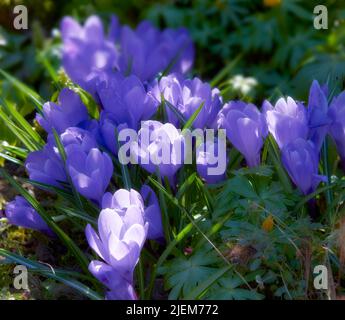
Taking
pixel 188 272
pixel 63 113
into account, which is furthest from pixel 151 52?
pixel 188 272

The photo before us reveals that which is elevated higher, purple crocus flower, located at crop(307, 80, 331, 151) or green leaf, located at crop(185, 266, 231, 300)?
purple crocus flower, located at crop(307, 80, 331, 151)

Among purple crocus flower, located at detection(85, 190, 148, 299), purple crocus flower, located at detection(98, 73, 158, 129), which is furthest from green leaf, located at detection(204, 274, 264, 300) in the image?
purple crocus flower, located at detection(98, 73, 158, 129)

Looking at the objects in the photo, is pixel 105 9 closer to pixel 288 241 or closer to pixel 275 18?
pixel 275 18

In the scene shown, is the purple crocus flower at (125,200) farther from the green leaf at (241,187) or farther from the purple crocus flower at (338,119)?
the purple crocus flower at (338,119)

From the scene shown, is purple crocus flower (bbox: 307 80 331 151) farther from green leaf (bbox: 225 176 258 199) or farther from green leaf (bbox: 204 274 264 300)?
green leaf (bbox: 204 274 264 300)

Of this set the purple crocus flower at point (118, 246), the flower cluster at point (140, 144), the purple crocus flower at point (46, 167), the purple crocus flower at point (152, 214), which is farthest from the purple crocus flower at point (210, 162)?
the purple crocus flower at point (46, 167)

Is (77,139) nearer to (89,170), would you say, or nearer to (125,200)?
(89,170)
